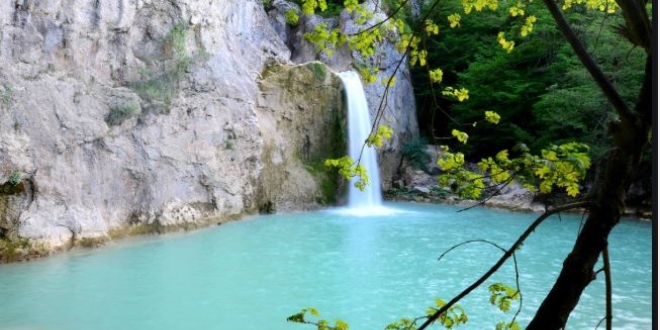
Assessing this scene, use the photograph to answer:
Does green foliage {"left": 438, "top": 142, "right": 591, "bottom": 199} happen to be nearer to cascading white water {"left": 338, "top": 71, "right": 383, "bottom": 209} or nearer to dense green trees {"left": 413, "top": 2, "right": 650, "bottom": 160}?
dense green trees {"left": 413, "top": 2, "right": 650, "bottom": 160}

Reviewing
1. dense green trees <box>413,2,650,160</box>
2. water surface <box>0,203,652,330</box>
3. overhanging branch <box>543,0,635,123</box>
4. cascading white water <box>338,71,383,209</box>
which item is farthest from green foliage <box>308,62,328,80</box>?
overhanging branch <box>543,0,635,123</box>

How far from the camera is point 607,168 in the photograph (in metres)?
1.80

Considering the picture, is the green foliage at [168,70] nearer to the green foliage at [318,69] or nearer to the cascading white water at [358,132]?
the green foliage at [318,69]

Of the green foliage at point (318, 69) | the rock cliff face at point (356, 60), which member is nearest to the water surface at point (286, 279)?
the green foliage at point (318, 69)

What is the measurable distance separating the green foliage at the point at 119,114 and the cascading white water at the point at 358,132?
670 centimetres

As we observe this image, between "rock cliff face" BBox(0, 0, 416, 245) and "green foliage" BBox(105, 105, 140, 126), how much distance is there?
23 mm

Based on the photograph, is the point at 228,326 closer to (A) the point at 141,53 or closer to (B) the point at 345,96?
(A) the point at 141,53

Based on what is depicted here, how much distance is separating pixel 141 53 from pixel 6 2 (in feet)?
8.68

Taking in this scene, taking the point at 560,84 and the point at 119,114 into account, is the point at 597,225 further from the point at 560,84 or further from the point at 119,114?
the point at 560,84

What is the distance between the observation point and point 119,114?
33.0 feet

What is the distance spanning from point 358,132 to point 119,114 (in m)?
7.45

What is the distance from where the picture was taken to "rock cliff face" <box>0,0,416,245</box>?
28.5ft

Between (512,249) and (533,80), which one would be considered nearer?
(512,249)

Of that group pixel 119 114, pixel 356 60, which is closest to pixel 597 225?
pixel 119 114
